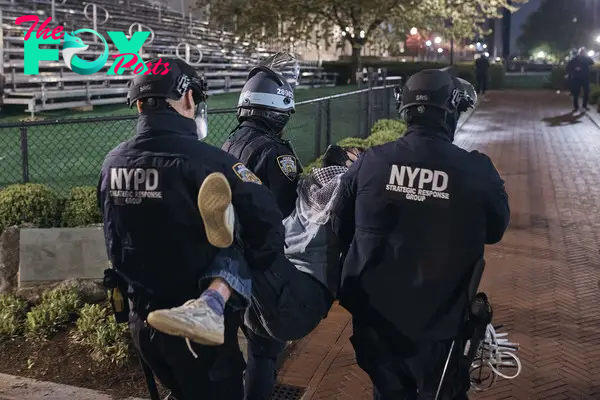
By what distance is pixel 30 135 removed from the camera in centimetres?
1127

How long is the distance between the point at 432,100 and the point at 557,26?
98408 millimetres

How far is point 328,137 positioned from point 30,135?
17.2ft

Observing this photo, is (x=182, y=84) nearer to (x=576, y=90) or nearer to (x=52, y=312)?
(x=52, y=312)

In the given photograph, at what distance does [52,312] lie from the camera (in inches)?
193

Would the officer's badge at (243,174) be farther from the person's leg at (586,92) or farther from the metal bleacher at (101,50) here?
the person's leg at (586,92)

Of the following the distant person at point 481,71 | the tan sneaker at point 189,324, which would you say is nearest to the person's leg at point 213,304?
the tan sneaker at point 189,324

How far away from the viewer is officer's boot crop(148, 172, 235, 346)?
6.48ft

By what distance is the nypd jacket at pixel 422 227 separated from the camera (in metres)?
2.59

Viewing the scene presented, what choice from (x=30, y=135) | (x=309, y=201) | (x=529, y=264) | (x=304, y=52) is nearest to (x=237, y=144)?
(x=309, y=201)

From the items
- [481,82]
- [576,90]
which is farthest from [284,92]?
[481,82]

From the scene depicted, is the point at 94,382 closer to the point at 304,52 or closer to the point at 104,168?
the point at 104,168

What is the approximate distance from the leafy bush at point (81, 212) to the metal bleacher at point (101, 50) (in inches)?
355

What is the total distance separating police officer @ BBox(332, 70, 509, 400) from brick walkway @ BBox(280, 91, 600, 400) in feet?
A: 5.22

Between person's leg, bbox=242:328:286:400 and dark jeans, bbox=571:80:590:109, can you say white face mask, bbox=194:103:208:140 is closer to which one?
person's leg, bbox=242:328:286:400
